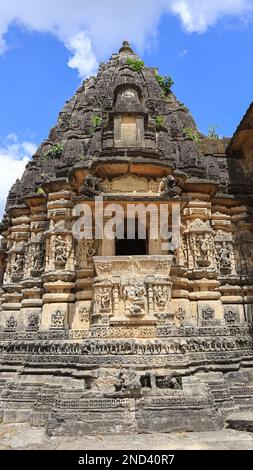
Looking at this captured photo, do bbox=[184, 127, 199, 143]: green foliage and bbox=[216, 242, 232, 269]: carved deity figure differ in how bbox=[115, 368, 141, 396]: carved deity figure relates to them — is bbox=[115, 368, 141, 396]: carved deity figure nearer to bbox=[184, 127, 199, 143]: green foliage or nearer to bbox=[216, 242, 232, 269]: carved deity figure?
bbox=[216, 242, 232, 269]: carved deity figure

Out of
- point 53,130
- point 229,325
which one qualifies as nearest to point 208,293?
point 229,325

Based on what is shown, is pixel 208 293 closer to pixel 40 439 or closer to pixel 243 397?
pixel 243 397

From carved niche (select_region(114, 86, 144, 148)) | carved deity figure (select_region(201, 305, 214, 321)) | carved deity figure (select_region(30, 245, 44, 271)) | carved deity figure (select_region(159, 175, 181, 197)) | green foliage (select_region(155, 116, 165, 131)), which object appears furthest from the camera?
green foliage (select_region(155, 116, 165, 131))

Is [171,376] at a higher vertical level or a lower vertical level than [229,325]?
lower

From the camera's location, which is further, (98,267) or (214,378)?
(98,267)

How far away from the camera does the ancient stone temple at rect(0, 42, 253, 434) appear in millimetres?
8664

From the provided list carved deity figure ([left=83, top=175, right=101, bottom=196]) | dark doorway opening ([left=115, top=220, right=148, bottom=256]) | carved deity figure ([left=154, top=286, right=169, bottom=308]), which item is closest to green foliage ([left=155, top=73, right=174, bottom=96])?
dark doorway opening ([left=115, top=220, right=148, bottom=256])

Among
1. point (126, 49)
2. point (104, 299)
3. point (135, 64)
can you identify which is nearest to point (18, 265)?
point (104, 299)

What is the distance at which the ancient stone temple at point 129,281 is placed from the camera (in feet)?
28.4

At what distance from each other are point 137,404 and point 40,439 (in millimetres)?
2123

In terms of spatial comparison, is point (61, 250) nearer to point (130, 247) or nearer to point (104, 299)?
point (104, 299)

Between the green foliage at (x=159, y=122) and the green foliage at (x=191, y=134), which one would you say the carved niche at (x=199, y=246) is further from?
the green foliage at (x=191, y=134)

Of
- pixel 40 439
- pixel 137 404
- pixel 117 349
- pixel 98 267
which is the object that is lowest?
pixel 40 439
